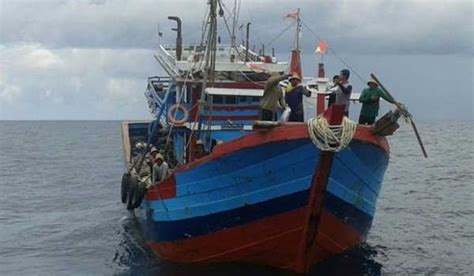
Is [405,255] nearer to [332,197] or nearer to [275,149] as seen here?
[332,197]

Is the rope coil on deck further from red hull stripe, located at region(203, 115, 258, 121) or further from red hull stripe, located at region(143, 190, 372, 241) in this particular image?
red hull stripe, located at region(203, 115, 258, 121)

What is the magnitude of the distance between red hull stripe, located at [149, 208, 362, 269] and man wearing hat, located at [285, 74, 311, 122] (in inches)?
81.5

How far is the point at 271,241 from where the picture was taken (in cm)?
1431

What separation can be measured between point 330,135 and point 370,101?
2297 millimetres

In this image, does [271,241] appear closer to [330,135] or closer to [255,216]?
[255,216]

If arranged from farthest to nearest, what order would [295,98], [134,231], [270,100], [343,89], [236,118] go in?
[134,231] → [236,118] → [295,98] → [270,100] → [343,89]

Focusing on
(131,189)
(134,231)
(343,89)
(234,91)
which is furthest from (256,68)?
(343,89)

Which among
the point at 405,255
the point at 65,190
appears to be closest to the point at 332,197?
the point at 405,255

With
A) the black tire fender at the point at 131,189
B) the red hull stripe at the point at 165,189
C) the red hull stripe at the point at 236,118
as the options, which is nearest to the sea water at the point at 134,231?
the black tire fender at the point at 131,189

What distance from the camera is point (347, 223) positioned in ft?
48.5

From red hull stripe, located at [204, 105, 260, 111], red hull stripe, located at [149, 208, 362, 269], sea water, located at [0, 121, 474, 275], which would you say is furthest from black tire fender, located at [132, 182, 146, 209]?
red hull stripe, located at [204, 105, 260, 111]

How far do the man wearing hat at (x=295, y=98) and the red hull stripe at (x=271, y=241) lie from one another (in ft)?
6.79

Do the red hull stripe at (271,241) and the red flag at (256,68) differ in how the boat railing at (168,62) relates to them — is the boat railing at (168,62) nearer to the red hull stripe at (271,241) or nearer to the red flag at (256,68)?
the red flag at (256,68)

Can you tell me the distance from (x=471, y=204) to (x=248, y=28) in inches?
469
